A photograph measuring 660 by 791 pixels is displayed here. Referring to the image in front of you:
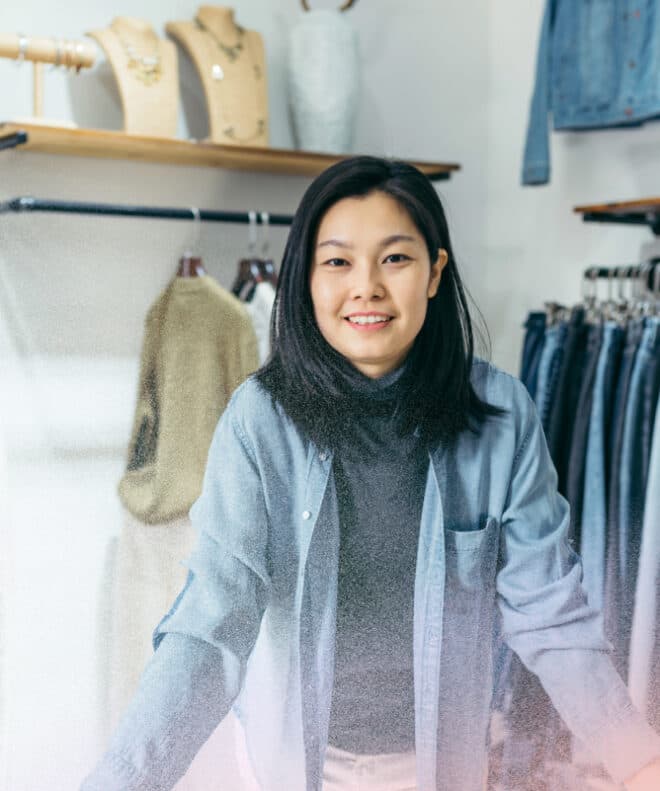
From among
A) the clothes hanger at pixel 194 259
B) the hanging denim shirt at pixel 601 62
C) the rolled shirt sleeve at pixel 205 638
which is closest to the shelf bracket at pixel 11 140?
the clothes hanger at pixel 194 259

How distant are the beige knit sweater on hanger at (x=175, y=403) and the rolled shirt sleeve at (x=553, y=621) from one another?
0.16 m

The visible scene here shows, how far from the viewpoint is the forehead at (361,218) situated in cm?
44

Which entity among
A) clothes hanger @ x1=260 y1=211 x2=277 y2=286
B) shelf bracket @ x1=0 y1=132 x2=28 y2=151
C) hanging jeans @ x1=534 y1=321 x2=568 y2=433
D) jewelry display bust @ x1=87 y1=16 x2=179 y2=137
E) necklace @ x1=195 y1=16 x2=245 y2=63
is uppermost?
necklace @ x1=195 y1=16 x2=245 y2=63

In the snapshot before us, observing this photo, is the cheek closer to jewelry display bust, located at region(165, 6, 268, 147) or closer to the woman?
the woman

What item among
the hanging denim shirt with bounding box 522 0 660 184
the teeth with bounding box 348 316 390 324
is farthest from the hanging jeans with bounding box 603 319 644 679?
the hanging denim shirt with bounding box 522 0 660 184

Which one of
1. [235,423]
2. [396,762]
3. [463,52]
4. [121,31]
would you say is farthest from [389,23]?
[396,762]

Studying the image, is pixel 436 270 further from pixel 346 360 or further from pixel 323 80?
pixel 323 80

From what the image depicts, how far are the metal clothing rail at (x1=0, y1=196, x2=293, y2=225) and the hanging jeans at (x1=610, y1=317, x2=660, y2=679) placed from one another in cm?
30

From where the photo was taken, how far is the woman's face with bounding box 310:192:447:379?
440mm

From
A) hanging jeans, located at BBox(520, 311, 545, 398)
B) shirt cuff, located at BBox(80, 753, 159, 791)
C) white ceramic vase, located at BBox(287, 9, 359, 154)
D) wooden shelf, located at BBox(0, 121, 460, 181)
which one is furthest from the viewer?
white ceramic vase, located at BBox(287, 9, 359, 154)

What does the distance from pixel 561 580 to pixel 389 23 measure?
0.47m

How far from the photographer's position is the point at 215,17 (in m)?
0.70

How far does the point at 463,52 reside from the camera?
691mm

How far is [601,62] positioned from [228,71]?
44 cm
